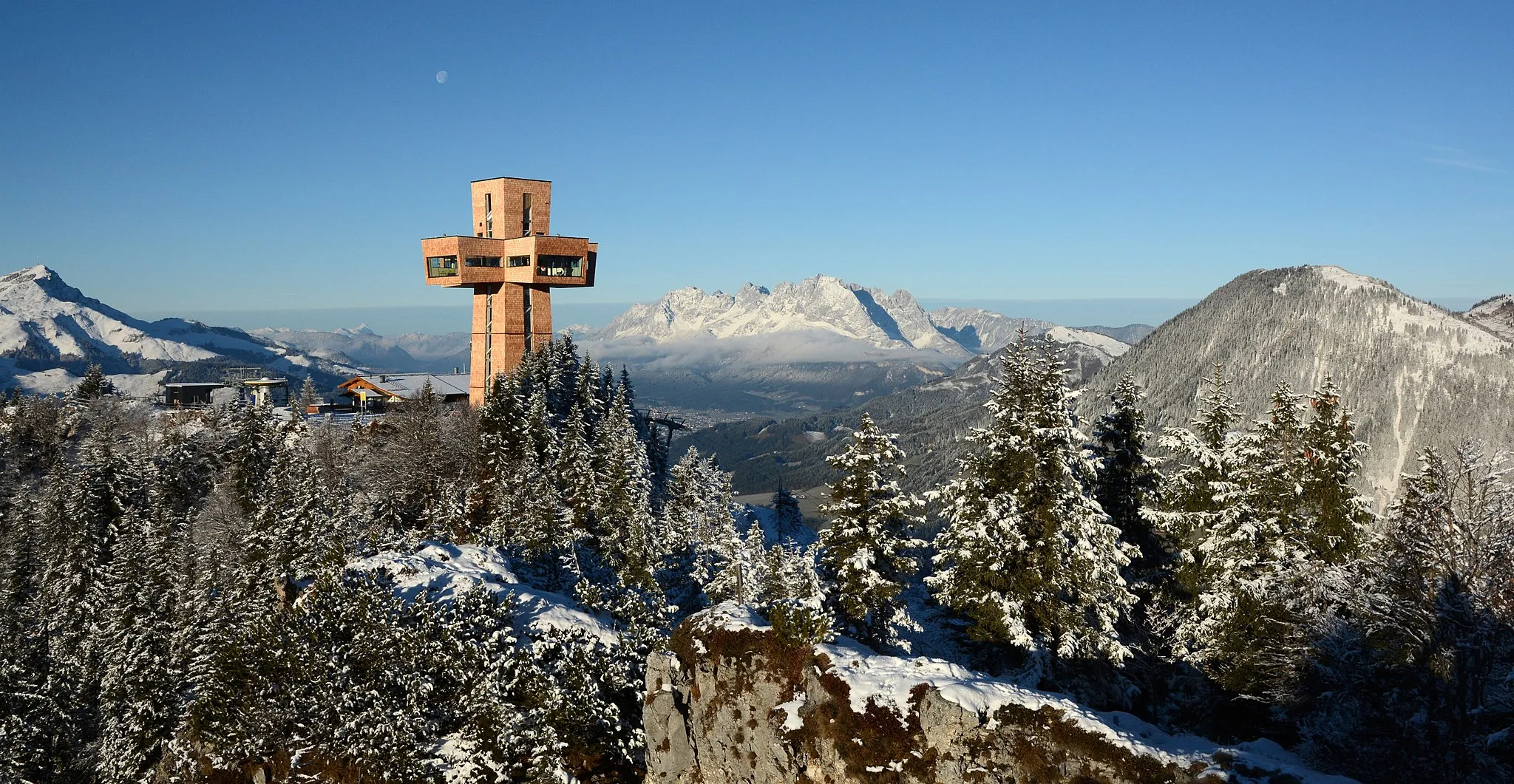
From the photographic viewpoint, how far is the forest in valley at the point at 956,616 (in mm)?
20469

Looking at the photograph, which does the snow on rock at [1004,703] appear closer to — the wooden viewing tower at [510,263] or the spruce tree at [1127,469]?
the spruce tree at [1127,469]

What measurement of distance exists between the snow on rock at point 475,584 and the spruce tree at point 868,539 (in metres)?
8.71

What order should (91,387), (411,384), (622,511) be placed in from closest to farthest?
1. (622,511)
2. (91,387)
3. (411,384)

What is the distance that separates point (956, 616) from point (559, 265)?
49781 mm

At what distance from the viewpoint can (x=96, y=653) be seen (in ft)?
135

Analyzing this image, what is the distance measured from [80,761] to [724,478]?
125 ft

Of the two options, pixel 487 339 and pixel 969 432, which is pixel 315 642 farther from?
pixel 487 339

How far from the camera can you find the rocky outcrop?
17.4 meters

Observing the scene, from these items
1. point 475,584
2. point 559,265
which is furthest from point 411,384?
point 475,584

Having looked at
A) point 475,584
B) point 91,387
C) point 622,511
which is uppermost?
point 91,387

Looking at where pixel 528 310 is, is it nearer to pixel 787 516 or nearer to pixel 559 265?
pixel 559 265

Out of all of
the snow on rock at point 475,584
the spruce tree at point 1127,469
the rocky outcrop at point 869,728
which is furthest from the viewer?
the spruce tree at point 1127,469

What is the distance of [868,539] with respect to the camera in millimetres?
26859

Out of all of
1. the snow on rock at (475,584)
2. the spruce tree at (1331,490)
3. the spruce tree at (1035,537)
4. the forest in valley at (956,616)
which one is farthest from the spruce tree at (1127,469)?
the snow on rock at (475,584)
